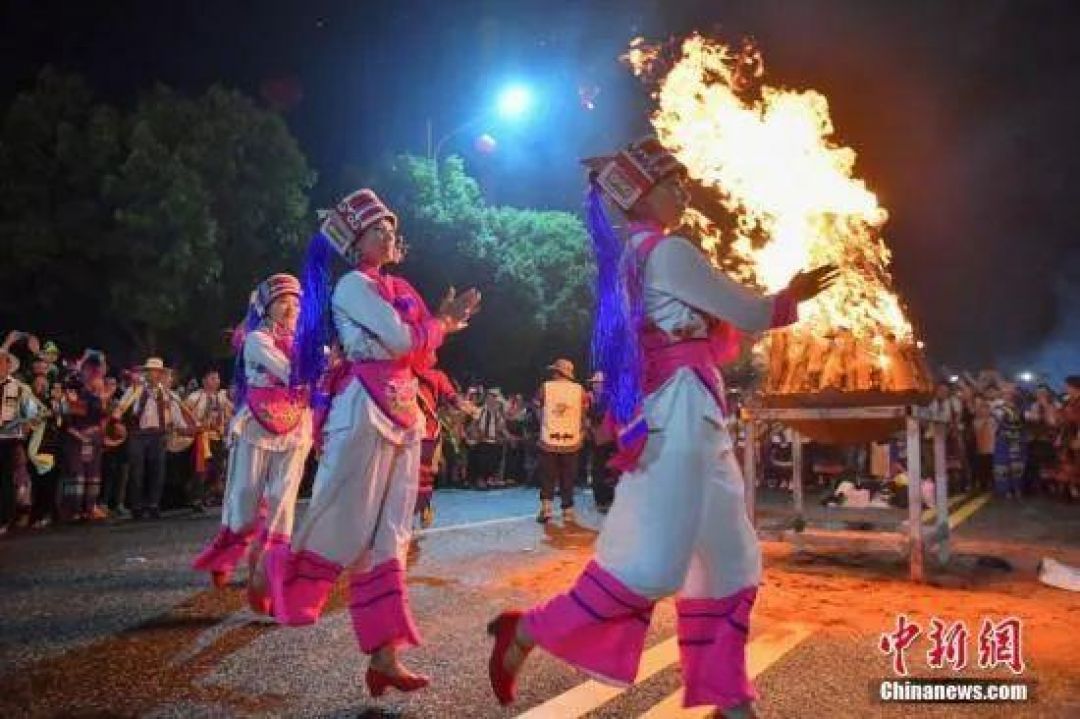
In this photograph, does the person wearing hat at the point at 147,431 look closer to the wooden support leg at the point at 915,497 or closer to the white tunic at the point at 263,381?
the white tunic at the point at 263,381

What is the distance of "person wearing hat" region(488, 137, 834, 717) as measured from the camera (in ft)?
10.9

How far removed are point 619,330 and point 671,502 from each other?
0.76 m

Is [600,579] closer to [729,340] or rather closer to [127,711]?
[729,340]

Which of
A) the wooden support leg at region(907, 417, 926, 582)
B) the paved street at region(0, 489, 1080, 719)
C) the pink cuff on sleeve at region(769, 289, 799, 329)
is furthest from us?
the wooden support leg at region(907, 417, 926, 582)

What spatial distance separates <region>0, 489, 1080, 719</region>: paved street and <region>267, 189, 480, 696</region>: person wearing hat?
37 centimetres

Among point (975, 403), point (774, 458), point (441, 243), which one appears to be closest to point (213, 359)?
point (441, 243)

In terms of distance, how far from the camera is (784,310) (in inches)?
136

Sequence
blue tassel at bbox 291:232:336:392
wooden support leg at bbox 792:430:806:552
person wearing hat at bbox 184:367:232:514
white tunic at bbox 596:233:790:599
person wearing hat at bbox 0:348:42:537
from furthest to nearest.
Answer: person wearing hat at bbox 184:367:232:514 < person wearing hat at bbox 0:348:42:537 < wooden support leg at bbox 792:430:806:552 < blue tassel at bbox 291:232:336:392 < white tunic at bbox 596:233:790:599

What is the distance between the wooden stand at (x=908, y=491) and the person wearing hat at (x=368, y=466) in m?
3.36

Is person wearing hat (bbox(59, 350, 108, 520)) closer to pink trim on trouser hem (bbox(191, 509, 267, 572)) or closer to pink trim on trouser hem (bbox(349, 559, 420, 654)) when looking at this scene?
pink trim on trouser hem (bbox(191, 509, 267, 572))

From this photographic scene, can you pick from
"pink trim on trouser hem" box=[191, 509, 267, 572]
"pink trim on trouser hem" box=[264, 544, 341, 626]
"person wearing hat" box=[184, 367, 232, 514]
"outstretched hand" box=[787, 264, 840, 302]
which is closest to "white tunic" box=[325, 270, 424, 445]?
"pink trim on trouser hem" box=[264, 544, 341, 626]

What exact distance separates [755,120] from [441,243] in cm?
1701
